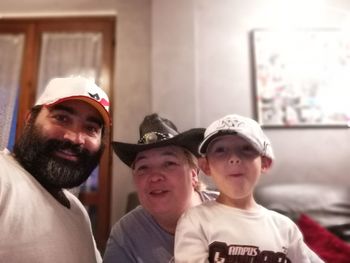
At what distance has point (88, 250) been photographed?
1085 millimetres

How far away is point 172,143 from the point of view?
110cm

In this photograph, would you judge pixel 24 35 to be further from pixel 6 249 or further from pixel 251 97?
pixel 6 249

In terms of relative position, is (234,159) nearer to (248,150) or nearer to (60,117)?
(248,150)

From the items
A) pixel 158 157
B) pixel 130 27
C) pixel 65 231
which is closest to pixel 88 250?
pixel 65 231

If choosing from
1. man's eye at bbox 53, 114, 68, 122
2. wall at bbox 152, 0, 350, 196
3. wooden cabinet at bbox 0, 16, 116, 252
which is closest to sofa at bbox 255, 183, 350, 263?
wall at bbox 152, 0, 350, 196

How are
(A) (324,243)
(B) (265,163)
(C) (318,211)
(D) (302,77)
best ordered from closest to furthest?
1. (B) (265,163)
2. (A) (324,243)
3. (C) (318,211)
4. (D) (302,77)

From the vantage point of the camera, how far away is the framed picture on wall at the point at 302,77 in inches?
98.1

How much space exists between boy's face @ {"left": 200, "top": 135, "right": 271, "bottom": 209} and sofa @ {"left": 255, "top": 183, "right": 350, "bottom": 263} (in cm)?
96

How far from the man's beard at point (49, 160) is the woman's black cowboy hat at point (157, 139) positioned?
0.13m

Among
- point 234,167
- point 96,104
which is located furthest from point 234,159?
point 96,104

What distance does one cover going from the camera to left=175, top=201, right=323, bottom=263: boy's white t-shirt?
33.3 inches

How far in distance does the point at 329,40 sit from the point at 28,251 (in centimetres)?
252

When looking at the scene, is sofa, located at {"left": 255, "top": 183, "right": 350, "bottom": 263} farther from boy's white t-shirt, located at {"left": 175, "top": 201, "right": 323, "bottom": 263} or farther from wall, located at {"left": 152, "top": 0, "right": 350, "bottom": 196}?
boy's white t-shirt, located at {"left": 175, "top": 201, "right": 323, "bottom": 263}

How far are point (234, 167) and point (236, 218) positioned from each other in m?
0.14
